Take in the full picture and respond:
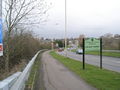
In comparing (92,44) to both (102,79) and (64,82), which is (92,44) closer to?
(102,79)

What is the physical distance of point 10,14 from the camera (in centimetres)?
1137

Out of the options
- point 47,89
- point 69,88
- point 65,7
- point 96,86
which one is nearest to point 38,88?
point 47,89

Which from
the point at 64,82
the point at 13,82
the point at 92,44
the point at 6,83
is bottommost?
the point at 64,82

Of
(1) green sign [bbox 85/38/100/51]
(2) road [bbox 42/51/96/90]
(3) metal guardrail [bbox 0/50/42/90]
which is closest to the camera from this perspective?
(3) metal guardrail [bbox 0/50/42/90]

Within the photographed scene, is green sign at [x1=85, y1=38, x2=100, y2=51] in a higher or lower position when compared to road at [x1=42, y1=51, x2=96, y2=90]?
higher

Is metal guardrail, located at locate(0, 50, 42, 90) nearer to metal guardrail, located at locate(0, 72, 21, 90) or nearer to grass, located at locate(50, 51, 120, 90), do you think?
metal guardrail, located at locate(0, 72, 21, 90)

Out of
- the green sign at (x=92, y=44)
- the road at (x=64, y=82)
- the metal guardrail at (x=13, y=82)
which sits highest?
the green sign at (x=92, y=44)

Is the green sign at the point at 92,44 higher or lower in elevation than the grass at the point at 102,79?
higher

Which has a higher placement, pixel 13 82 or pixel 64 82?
pixel 13 82

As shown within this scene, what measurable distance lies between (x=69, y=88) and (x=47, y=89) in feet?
3.09

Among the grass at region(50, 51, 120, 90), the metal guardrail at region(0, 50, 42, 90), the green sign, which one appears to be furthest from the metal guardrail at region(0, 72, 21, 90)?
the green sign

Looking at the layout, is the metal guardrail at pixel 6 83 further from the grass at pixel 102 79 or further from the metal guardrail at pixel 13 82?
the grass at pixel 102 79

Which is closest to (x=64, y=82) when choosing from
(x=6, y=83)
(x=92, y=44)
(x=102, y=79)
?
(x=102, y=79)

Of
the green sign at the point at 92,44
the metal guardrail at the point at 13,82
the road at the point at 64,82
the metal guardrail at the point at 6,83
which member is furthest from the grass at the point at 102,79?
the metal guardrail at the point at 6,83
